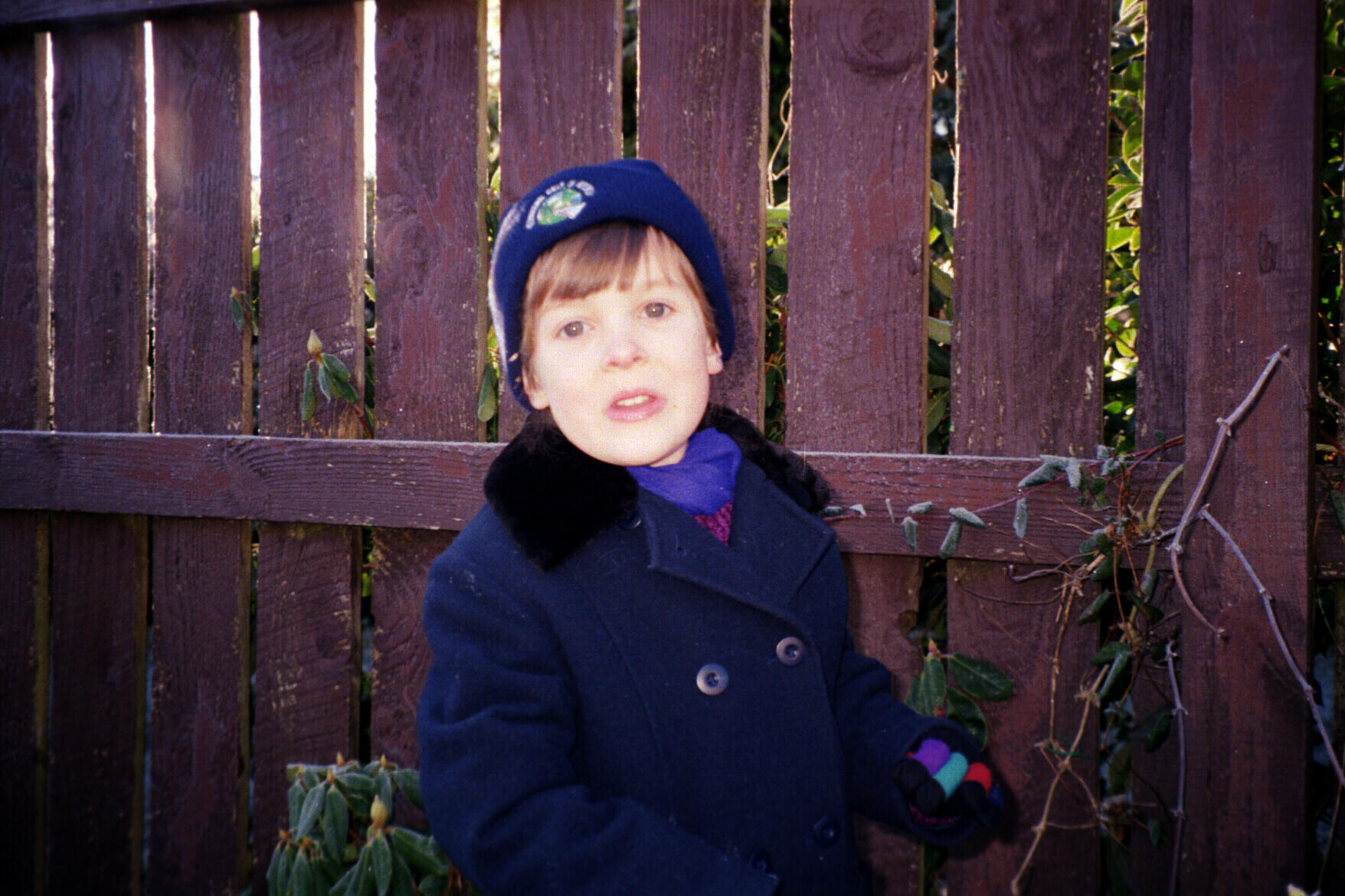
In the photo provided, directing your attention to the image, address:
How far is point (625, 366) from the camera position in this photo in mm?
1150

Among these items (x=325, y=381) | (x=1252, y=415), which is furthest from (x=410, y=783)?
(x=1252, y=415)

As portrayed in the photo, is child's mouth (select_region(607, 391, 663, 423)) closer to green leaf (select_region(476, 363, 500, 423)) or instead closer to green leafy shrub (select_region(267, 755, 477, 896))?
green leaf (select_region(476, 363, 500, 423))

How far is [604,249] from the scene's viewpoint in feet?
3.84

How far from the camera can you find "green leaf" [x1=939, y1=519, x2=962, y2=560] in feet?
4.87

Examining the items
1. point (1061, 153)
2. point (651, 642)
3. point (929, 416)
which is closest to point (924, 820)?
point (651, 642)

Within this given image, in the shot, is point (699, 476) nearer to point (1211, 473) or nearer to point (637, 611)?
point (637, 611)

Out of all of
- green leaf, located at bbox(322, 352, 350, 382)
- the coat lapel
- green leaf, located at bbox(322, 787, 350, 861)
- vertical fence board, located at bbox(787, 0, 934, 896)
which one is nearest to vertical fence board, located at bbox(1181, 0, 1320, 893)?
vertical fence board, located at bbox(787, 0, 934, 896)

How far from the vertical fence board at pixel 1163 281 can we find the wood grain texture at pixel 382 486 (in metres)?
0.13

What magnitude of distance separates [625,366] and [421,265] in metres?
0.89

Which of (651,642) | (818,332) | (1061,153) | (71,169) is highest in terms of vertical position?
(71,169)

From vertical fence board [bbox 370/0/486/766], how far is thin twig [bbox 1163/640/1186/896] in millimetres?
1315

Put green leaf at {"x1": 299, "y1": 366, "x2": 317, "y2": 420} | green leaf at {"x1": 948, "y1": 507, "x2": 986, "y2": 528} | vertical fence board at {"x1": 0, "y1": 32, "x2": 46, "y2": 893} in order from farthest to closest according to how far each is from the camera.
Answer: vertical fence board at {"x1": 0, "y1": 32, "x2": 46, "y2": 893}
green leaf at {"x1": 299, "y1": 366, "x2": 317, "y2": 420}
green leaf at {"x1": 948, "y1": 507, "x2": 986, "y2": 528}

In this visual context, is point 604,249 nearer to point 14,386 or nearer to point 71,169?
point 71,169

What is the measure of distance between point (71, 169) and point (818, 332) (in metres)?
1.74
